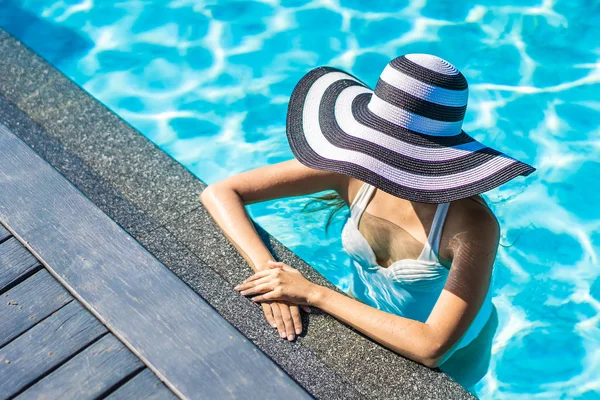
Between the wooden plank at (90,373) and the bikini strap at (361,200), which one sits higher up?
the bikini strap at (361,200)

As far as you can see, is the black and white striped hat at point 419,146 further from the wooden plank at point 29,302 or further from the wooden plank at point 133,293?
the wooden plank at point 29,302

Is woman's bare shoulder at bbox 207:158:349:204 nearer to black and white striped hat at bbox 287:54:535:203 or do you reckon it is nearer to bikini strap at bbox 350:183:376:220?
bikini strap at bbox 350:183:376:220

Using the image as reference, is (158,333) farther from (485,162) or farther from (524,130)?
(524,130)

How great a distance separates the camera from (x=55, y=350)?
7.97 ft

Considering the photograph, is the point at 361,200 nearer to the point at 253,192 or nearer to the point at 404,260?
the point at 404,260

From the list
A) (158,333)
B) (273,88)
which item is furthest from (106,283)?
(273,88)

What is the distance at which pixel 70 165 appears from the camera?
132 inches

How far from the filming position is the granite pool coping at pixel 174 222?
2.54 m

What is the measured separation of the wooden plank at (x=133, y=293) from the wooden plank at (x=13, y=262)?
0.04 metres

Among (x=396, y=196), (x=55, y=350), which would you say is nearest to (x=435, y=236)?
(x=396, y=196)

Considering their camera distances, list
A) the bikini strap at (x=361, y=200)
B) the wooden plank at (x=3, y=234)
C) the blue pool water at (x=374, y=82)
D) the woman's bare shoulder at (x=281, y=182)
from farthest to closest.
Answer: the blue pool water at (x=374, y=82) < the woman's bare shoulder at (x=281, y=182) < the bikini strap at (x=361, y=200) < the wooden plank at (x=3, y=234)

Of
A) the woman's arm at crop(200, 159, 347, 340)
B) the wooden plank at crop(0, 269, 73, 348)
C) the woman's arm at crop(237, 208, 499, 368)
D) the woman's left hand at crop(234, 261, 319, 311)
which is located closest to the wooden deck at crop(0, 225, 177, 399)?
the wooden plank at crop(0, 269, 73, 348)

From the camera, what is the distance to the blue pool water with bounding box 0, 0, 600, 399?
13.6ft

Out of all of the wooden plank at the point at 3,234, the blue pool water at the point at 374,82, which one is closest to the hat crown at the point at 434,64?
the wooden plank at the point at 3,234
